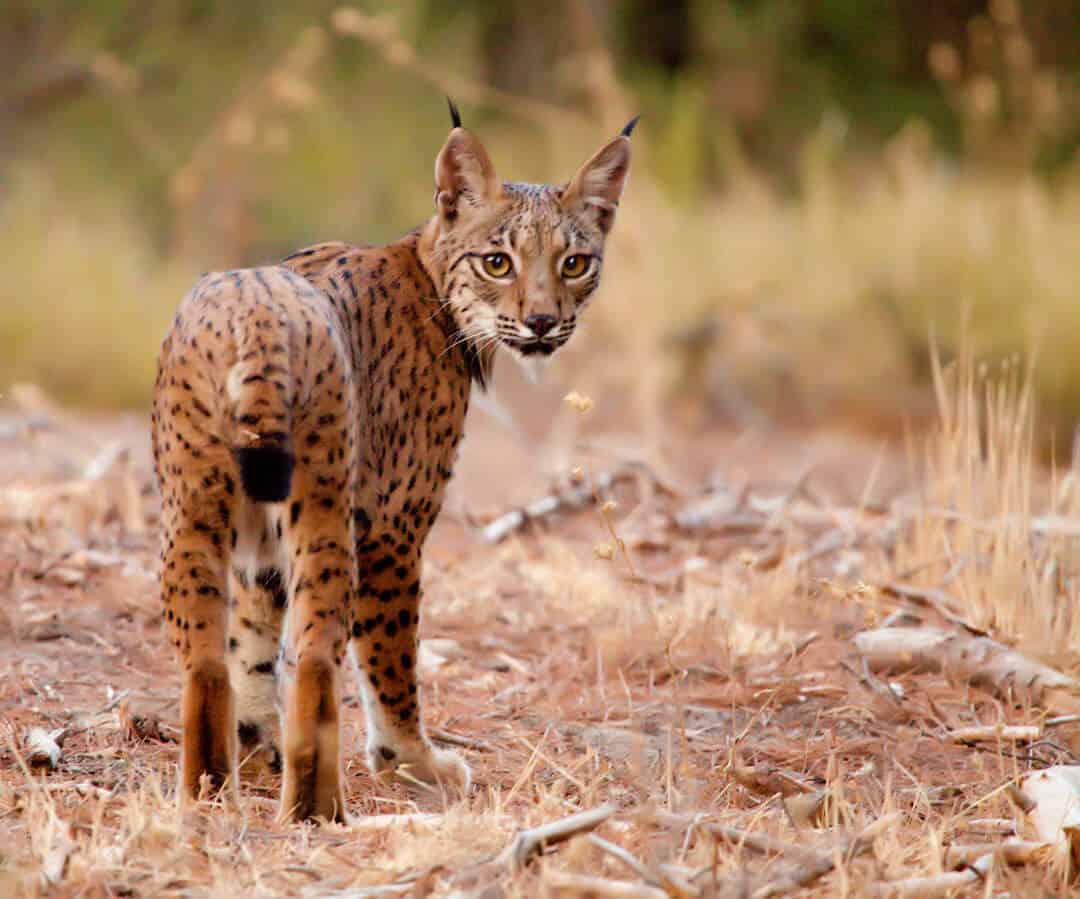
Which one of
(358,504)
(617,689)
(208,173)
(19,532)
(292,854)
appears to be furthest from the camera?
(208,173)

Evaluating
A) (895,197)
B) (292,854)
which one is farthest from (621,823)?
(895,197)

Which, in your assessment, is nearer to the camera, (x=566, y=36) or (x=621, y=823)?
(x=621, y=823)

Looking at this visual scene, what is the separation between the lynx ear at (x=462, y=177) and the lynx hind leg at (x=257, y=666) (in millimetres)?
1228

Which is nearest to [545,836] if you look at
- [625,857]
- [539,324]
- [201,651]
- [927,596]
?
[625,857]

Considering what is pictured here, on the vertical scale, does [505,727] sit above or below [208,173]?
below

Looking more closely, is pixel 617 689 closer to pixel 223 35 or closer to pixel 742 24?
pixel 223 35

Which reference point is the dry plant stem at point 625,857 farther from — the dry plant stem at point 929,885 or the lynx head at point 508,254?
the lynx head at point 508,254

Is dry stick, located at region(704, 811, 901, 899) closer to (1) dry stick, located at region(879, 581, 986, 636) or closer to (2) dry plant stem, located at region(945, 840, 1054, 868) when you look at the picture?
(2) dry plant stem, located at region(945, 840, 1054, 868)

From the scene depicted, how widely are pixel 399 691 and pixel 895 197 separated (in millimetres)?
10266

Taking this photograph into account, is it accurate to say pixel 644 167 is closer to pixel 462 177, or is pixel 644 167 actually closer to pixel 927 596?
pixel 927 596

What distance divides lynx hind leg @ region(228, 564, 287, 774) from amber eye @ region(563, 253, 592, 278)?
1222 millimetres

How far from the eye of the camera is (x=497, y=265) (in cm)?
461

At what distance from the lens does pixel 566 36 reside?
59.1ft

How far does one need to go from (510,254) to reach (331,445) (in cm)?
109
